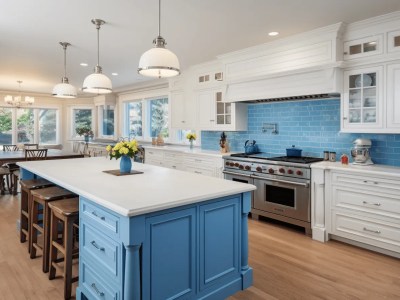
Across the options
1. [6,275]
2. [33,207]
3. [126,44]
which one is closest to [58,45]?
[126,44]

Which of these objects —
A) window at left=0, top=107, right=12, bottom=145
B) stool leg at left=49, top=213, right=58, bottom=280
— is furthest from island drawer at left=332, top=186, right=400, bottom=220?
window at left=0, top=107, right=12, bottom=145

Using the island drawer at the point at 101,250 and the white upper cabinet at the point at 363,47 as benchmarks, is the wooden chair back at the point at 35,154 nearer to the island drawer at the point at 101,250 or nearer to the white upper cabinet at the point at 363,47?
the island drawer at the point at 101,250

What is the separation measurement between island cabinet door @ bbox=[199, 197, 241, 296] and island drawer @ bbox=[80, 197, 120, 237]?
0.60 m

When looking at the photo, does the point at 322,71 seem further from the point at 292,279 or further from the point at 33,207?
the point at 33,207

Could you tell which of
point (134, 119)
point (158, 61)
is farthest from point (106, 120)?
point (158, 61)

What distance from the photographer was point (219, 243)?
229 cm

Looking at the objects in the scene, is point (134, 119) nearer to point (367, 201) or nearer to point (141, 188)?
point (141, 188)

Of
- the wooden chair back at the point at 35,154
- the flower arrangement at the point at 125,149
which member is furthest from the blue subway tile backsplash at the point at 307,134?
the wooden chair back at the point at 35,154

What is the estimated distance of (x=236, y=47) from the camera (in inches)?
172

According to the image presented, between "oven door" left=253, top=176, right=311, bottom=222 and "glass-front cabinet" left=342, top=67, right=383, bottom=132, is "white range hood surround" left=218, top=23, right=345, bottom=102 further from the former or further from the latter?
"oven door" left=253, top=176, right=311, bottom=222

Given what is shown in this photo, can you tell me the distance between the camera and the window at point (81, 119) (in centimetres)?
1013

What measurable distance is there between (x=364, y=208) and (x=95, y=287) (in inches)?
109

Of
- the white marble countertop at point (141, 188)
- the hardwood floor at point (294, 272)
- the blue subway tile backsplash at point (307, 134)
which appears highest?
the blue subway tile backsplash at point (307, 134)

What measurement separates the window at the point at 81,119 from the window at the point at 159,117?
3353 mm
